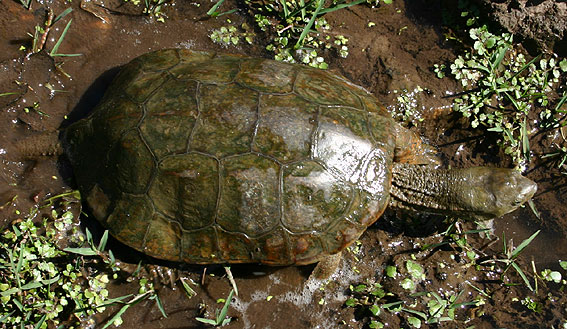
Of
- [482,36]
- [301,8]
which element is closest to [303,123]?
[301,8]

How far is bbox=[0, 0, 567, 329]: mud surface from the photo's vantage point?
3.73 m

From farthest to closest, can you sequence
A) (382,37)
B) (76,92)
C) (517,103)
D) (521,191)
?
(382,37) < (517,103) < (76,92) < (521,191)

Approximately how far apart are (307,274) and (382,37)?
8.51ft

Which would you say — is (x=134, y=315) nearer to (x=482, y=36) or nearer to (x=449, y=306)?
(x=449, y=306)

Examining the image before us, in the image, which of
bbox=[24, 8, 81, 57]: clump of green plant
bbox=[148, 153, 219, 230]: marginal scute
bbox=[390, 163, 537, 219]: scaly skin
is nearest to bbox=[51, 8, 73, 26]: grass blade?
bbox=[24, 8, 81, 57]: clump of green plant

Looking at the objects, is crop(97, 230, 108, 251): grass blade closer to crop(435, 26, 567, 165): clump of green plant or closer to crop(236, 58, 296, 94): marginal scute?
crop(236, 58, 296, 94): marginal scute

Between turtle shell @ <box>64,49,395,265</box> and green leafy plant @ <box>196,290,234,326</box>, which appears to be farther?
green leafy plant @ <box>196,290,234,326</box>

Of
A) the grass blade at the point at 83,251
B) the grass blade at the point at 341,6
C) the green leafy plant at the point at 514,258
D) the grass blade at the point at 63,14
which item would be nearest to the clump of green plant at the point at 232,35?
the grass blade at the point at 341,6

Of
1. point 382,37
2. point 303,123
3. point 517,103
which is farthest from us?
point 382,37

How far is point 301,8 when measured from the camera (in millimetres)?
4414

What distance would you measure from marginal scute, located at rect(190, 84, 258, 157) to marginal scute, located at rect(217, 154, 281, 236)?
0.11 metres

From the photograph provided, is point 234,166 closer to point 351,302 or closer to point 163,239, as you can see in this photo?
point 163,239

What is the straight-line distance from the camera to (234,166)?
3090 millimetres

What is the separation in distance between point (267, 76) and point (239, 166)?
2.67ft
